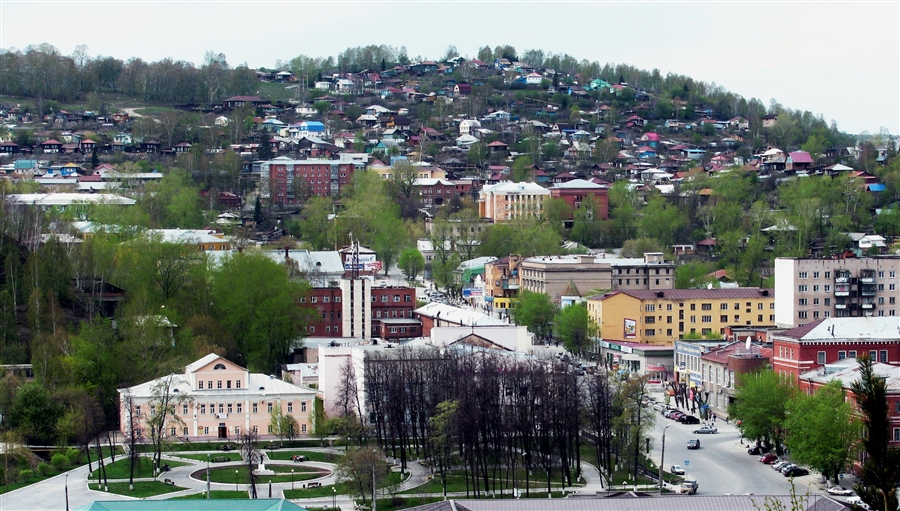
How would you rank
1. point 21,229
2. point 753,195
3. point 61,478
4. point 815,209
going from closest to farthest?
point 61,478
point 21,229
point 815,209
point 753,195

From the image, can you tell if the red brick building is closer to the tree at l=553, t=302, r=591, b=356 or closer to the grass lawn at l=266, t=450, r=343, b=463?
the tree at l=553, t=302, r=591, b=356

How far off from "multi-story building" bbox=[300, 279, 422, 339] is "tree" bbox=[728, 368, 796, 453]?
23748 millimetres

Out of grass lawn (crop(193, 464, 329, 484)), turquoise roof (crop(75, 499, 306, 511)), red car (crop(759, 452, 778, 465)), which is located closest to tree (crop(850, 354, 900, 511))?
turquoise roof (crop(75, 499, 306, 511))

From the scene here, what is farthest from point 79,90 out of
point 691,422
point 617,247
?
point 691,422

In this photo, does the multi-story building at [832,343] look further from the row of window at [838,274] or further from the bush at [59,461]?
the bush at [59,461]

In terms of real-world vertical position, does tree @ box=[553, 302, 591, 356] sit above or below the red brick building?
Answer: below

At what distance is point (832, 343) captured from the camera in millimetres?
48062

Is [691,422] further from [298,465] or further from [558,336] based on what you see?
[558,336]

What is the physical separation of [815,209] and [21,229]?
2057 inches

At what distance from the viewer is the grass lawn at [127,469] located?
133ft

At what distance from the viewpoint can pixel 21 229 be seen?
66.8 m

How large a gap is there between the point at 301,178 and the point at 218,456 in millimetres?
70445

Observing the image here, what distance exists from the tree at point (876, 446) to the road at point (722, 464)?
24.4 metres

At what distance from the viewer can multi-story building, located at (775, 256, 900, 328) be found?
6178 centimetres
